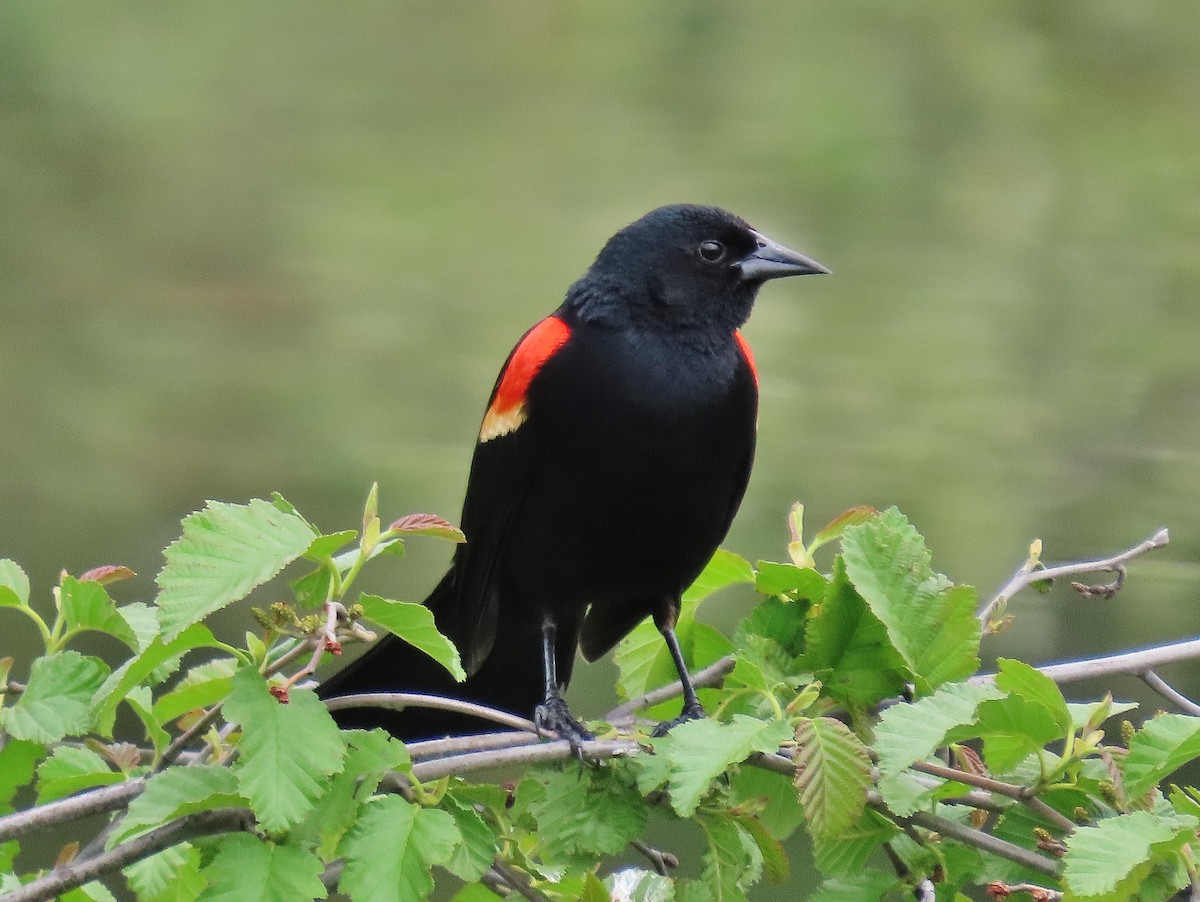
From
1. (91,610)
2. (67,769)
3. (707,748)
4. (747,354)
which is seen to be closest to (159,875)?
(67,769)

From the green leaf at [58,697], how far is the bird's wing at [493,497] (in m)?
0.75

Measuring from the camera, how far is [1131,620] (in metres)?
2.03

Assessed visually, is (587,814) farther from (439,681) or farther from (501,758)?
(439,681)

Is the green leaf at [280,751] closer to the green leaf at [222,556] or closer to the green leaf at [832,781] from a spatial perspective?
the green leaf at [222,556]

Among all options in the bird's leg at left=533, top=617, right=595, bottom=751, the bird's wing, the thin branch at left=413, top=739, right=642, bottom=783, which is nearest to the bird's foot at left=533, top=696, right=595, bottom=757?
the bird's leg at left=533, top=617, right=595, bottom=751

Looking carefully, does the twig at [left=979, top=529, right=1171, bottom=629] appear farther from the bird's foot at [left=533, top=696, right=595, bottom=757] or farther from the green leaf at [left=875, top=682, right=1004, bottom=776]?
the bird's foot at [left=533, top=696, right=595, bottom=757]

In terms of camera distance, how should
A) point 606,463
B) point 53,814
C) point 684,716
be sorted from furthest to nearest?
point 606,463 → point 684,716 → point 53,814

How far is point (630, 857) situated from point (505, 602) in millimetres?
1387

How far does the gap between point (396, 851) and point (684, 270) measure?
3.41 ft

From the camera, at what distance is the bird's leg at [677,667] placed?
1.29m

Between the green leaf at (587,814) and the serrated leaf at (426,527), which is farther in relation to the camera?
the green leaf at (587,814)

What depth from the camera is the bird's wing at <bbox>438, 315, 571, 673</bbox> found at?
1707 mm

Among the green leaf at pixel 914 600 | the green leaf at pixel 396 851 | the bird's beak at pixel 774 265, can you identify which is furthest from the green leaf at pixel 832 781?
the bird's beak at pixel 774 265

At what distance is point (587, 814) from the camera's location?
3.37 ft
